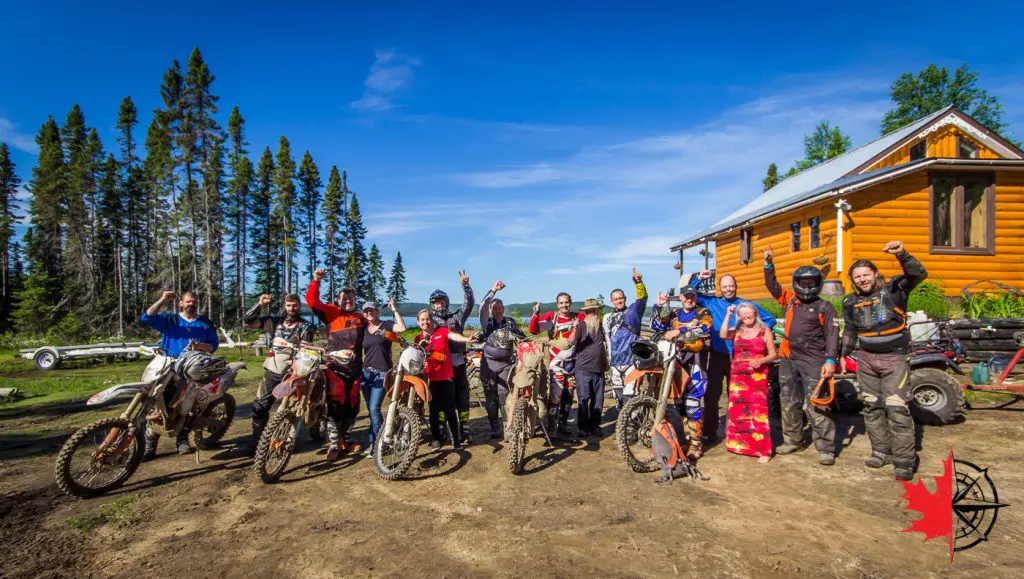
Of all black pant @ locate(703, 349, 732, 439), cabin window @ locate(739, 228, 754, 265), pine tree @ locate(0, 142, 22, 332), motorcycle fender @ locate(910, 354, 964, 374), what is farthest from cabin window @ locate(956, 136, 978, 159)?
pine tree @ locate(0, 142, 22, 332)

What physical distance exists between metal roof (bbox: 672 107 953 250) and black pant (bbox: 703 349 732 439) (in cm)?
1081

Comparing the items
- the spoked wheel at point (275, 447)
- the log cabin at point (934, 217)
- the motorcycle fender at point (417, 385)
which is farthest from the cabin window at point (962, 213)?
the spoked wheel at point (275, 447)

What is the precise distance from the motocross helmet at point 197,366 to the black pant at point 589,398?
15.1 feet

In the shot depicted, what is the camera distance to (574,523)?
414cm

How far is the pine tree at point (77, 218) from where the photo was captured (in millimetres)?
35719

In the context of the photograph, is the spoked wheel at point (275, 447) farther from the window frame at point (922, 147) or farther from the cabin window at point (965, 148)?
the cabin window at point (965, 148)

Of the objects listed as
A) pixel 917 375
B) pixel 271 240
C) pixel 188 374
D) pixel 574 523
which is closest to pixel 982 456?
pixel 917 375

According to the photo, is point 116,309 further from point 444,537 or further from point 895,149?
point 895,149

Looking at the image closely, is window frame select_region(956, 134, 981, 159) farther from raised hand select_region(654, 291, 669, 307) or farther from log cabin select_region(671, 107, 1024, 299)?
raised hand select_region(654, 291, 669, 307)

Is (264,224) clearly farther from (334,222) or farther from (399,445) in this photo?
(399,445)

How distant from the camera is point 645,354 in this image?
5.52 metres

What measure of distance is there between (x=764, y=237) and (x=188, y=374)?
19.0 meters

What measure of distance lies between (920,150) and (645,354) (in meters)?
17.0

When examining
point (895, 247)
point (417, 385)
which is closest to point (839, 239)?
point (895, 247)
